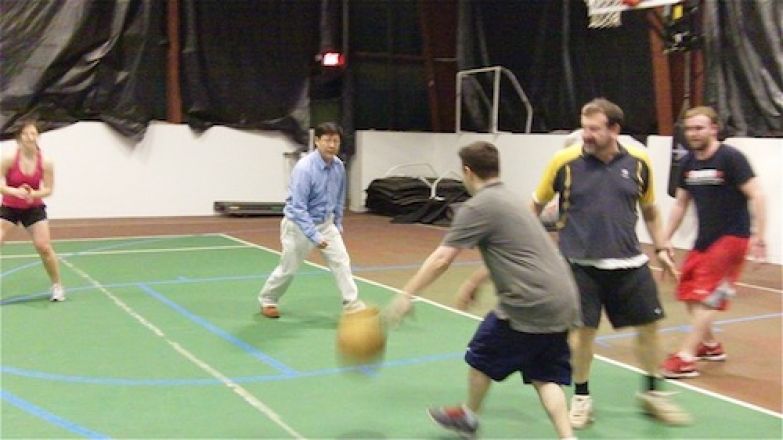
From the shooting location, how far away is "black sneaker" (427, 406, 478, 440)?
14.9 ft

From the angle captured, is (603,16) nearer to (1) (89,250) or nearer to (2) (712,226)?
(2) (712,226)

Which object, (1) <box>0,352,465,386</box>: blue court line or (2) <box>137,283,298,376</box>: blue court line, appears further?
(2) <box>137,283,298,376</box>: blue court line

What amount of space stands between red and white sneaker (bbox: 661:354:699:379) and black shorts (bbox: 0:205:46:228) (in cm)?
594

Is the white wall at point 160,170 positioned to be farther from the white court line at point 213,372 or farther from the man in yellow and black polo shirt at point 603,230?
the man in yellow and black polo shirt at point 603,230

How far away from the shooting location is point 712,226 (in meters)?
6.06

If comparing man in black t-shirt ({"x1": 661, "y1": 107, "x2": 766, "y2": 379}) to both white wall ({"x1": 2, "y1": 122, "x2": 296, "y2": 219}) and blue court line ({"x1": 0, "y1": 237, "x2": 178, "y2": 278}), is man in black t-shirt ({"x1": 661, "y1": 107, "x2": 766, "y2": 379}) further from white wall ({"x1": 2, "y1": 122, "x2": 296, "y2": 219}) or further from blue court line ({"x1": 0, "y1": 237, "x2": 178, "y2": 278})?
white wall ({"x1": 2, "y1": 122, "x2": 296, "y2": 219})

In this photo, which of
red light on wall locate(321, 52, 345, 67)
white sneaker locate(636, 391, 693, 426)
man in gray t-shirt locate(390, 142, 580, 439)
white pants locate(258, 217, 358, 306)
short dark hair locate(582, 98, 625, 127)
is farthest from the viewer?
red light on wall locate(321, 52, 345, 67)

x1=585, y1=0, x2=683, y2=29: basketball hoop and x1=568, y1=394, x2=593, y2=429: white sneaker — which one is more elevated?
x1=585, y1=0, x2=683, y2=29: basketball hoop

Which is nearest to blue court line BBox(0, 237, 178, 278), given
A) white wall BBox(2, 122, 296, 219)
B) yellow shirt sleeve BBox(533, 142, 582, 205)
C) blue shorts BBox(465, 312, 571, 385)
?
white wall BBox(2, 122, 296, 219)

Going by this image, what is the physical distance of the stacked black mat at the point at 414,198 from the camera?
16.2 metres

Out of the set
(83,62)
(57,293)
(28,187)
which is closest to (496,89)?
(83,62)

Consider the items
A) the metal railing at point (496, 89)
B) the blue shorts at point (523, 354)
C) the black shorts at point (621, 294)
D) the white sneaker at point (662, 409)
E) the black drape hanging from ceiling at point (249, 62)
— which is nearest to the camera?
the blue shorts at point (523, 354)

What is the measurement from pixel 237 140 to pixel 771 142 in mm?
10525

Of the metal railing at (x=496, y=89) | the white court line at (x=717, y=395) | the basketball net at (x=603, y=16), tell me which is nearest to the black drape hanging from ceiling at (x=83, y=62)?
the metal railing at (x=496, y=89)
